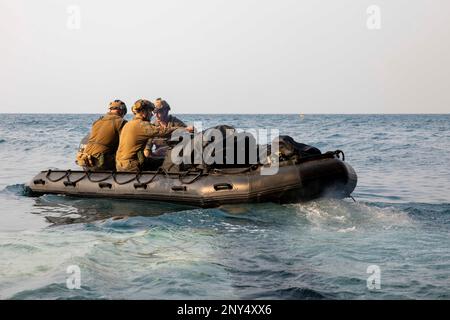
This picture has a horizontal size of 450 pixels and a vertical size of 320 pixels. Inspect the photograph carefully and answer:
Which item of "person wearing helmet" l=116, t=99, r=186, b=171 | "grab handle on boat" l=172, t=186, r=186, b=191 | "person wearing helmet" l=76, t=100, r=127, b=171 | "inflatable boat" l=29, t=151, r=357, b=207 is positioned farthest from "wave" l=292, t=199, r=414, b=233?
"person wearing helmet" l=76, t=100, r=127, b=171

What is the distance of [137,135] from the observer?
1037cm

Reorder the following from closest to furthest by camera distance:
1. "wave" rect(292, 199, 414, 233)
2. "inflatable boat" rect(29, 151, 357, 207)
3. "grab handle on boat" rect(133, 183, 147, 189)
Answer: "wave" rect(292, 199, 414, 233)
"inflatable boat" rect(29, 151, 357, 207)
"grab handle on boat" rect(133, 183, 147, 189)

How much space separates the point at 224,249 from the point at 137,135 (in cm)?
388

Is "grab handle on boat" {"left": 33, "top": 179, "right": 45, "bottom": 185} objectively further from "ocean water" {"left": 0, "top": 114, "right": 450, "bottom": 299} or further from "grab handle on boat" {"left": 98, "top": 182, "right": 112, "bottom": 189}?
"grab handle on boat" {"left": 98, "top": 182, "right": 112, "bottom": 189}

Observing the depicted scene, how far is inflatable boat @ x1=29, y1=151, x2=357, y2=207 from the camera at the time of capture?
9.08 m

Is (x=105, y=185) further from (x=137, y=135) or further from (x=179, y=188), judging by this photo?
(x=179, y=188)

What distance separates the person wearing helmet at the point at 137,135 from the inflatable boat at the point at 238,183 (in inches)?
12.2

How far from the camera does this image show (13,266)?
6.49m

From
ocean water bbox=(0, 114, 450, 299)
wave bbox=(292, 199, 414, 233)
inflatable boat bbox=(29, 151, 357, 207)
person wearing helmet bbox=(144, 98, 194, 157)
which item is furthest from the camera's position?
person wearing helmet bbox=(144, 98, 194, 157)

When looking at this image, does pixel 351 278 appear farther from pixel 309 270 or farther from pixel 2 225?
pixel 2 225

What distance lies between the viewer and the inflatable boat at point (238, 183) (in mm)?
9078

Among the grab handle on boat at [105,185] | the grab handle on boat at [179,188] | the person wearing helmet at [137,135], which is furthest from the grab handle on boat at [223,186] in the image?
the grab handle on boat at [105,185]
